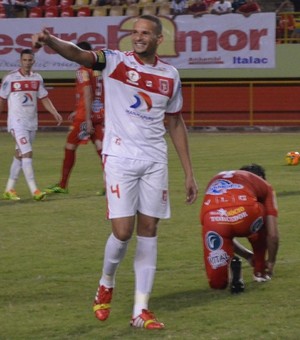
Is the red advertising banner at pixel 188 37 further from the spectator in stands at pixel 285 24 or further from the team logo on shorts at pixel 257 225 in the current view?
the team logo on shorts at pixel 257 225

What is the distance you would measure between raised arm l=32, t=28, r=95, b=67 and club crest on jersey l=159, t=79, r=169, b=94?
1.76ft

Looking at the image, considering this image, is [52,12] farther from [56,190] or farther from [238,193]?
[238,193]

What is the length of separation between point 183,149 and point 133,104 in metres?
0.62

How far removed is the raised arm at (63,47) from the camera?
22.6 feet

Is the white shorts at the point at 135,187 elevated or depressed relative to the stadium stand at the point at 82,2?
depressed

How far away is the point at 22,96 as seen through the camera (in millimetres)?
15508

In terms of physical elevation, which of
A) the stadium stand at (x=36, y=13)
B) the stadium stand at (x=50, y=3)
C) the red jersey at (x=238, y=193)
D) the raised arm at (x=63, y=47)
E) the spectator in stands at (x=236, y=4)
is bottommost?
the red jersey at (x=238, y=193)

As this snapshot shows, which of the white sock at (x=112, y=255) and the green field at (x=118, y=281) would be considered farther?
the white sock at (x=112, y=255)

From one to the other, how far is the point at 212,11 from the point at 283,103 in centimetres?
386

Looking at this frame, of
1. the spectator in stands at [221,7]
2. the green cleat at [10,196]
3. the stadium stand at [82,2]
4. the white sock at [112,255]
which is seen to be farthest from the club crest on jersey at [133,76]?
the stadium stand at [82,2]

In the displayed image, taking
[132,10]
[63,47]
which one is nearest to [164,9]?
[132,10]

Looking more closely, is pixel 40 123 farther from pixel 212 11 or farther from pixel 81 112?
pixel 81 112

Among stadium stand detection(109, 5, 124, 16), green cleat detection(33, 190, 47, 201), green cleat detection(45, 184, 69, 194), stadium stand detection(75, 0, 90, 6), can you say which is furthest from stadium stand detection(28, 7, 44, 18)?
green cleat detection(33, 190, 47, 201)

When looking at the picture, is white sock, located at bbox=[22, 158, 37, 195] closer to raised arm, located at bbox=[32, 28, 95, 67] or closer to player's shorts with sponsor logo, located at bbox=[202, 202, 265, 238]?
player's shorts with sponsor logo, located at bbox=[202, 202, 265, 238]
